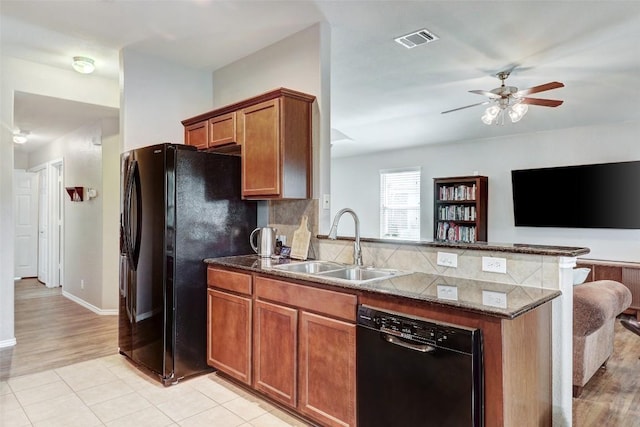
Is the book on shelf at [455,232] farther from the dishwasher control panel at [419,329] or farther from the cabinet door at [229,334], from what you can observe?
the dishwasher control panel at [419,329]

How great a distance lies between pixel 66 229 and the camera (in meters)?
5.91

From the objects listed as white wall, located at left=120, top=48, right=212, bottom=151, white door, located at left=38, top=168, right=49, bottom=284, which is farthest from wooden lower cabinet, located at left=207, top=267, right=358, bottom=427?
white door, located at left=38, top=168, right=49, bottom=284

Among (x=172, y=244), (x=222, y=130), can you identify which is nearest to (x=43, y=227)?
(x=222, y=130)

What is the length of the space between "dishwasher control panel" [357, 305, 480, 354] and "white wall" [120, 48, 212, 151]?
2.83m

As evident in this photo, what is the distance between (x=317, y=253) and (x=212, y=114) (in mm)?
1540

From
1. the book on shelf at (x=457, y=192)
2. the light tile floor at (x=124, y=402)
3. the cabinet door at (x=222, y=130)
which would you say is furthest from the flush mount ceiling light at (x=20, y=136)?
the book on shelf at (x=457, y=192)

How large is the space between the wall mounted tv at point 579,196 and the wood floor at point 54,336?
5.70 metres

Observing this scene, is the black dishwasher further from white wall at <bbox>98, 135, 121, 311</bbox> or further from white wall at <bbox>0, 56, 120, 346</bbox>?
white wall at <bbox>98, 135, 121, 311</bbox>

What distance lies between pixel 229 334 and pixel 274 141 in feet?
4.69

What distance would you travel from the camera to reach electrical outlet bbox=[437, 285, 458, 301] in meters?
1.77

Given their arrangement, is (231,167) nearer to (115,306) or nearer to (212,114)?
(212,114)

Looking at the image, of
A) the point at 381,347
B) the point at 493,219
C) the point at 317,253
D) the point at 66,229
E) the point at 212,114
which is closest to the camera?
the point at 381,347

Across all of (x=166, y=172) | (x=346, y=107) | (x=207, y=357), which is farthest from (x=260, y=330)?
(x=346, y=107)

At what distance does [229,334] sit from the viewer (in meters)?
2.85
